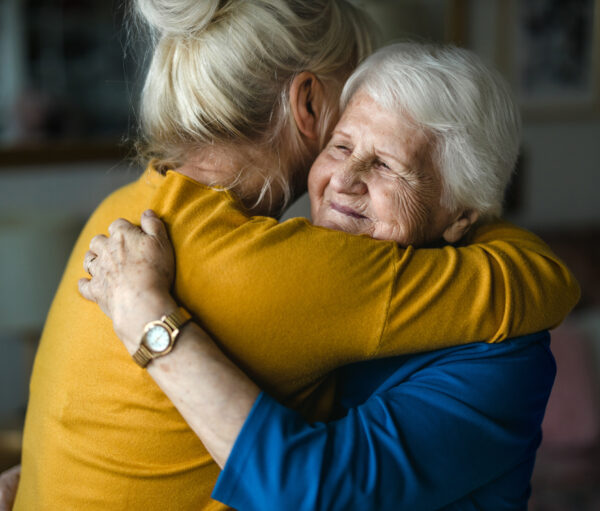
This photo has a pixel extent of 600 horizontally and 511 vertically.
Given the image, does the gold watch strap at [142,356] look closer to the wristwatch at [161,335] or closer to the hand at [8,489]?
the wristwatch at [161,335]

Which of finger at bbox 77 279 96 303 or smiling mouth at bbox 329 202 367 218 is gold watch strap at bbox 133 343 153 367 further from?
smiling mouth at bbox 329 202 367 218

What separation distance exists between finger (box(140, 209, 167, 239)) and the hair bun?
29 centimetres

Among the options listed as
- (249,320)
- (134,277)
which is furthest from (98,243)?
(249,320)

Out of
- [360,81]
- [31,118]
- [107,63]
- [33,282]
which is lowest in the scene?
[33,282]

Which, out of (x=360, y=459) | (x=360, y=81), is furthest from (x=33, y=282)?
(x=360, y=459)

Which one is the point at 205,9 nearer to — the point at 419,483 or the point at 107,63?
the point at 419,483

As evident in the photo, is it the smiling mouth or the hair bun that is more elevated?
the hair bun

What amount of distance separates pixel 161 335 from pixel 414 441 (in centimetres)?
35

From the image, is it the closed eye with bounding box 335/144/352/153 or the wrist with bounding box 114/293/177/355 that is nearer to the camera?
the wrist with bounding box 114/293/177/355

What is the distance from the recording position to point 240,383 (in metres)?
0.85

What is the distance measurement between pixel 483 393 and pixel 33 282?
2.16 meters

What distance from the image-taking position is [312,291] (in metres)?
0.86

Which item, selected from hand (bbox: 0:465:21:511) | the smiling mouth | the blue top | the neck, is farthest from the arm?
hand (bbox: 0:465:21:511)

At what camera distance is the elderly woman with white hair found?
0.84m
